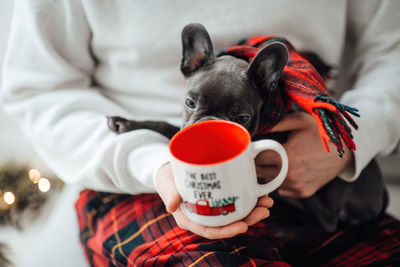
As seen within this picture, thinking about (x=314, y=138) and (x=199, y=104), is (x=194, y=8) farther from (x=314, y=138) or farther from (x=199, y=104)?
(x=314, y=138)

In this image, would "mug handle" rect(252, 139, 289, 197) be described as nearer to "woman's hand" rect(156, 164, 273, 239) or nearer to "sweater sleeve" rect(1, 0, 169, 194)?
"woman's hand" rect(156, 164, 273, 239)

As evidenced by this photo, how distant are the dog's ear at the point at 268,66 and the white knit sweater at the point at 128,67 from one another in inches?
8.3

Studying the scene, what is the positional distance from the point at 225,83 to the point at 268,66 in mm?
111

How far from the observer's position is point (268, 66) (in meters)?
0.78

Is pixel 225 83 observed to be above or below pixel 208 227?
above

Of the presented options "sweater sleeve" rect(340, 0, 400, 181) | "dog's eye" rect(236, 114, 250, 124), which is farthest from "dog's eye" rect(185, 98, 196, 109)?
"sweater sleeve" rect(340, 0, 400, 181)

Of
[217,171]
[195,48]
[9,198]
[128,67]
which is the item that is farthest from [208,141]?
[9,198]

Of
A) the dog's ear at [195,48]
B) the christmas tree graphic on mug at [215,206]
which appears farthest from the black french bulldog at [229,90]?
the christmas tree graphic on mug at [215,206]

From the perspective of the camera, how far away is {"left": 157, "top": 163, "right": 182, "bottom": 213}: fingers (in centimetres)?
60

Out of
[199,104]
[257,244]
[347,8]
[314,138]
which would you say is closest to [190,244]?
[257,244]

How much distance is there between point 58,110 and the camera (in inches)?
37.1

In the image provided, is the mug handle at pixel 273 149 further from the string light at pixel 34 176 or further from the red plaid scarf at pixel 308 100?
the string light at pixel 34 176

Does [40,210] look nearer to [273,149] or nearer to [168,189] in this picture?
[168,189]

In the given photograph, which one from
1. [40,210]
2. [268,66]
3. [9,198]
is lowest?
[40,210]
